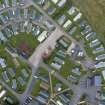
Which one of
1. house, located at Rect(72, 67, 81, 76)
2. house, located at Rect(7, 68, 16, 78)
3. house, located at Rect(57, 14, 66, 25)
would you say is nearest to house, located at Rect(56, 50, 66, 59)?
house, located at Rect(72, 67, 81, 76)

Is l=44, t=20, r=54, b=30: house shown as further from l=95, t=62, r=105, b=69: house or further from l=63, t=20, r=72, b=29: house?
l=95, t=62, r=105, b=69: house

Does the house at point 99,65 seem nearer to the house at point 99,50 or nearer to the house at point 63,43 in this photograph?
the house at point 99,50

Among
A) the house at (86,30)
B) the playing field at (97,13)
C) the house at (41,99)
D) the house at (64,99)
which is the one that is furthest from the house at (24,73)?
the playing field at (97,13)

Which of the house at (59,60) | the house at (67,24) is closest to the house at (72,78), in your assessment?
the house at (59,60)

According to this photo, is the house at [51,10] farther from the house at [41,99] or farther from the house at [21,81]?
the house at [41,99]

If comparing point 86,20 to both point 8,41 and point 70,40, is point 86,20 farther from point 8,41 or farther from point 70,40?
point 8,41


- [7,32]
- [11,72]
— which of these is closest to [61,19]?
[7,32]

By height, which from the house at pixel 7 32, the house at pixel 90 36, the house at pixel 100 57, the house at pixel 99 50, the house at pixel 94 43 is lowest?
the house at pixel 100 57

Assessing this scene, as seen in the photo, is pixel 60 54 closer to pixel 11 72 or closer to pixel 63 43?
pixel 63 43

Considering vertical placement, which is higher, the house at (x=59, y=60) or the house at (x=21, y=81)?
the house at (x=21, y=81)

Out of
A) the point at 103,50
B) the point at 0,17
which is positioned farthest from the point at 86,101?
the point at 0,17

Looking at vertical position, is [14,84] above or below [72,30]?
below
